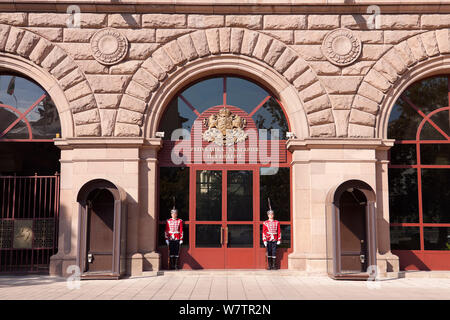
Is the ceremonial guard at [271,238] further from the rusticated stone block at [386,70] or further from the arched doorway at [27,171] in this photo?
the arched doorway at [27,171]

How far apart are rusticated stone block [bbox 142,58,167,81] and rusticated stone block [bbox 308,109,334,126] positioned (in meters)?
4.10

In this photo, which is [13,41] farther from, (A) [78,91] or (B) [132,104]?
(B) [132,104]

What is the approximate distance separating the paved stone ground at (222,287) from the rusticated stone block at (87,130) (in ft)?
12.0

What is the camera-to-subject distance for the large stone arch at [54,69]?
37.7ft

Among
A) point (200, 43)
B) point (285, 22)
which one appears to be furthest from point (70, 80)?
point (285, 22)

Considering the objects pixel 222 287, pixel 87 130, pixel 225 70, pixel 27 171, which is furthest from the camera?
pixel 27 171

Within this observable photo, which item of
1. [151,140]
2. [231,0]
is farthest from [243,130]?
[231,0]

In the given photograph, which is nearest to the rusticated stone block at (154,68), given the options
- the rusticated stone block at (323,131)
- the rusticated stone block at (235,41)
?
the rusticated stone block at (235,41)

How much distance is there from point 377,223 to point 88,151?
7.76 meters

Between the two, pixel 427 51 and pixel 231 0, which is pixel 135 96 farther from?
pixel 427 51

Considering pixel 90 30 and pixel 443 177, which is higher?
pixel 90 30

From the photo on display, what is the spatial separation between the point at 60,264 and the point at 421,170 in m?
9.97

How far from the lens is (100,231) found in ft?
36.4

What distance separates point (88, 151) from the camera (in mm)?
11328
